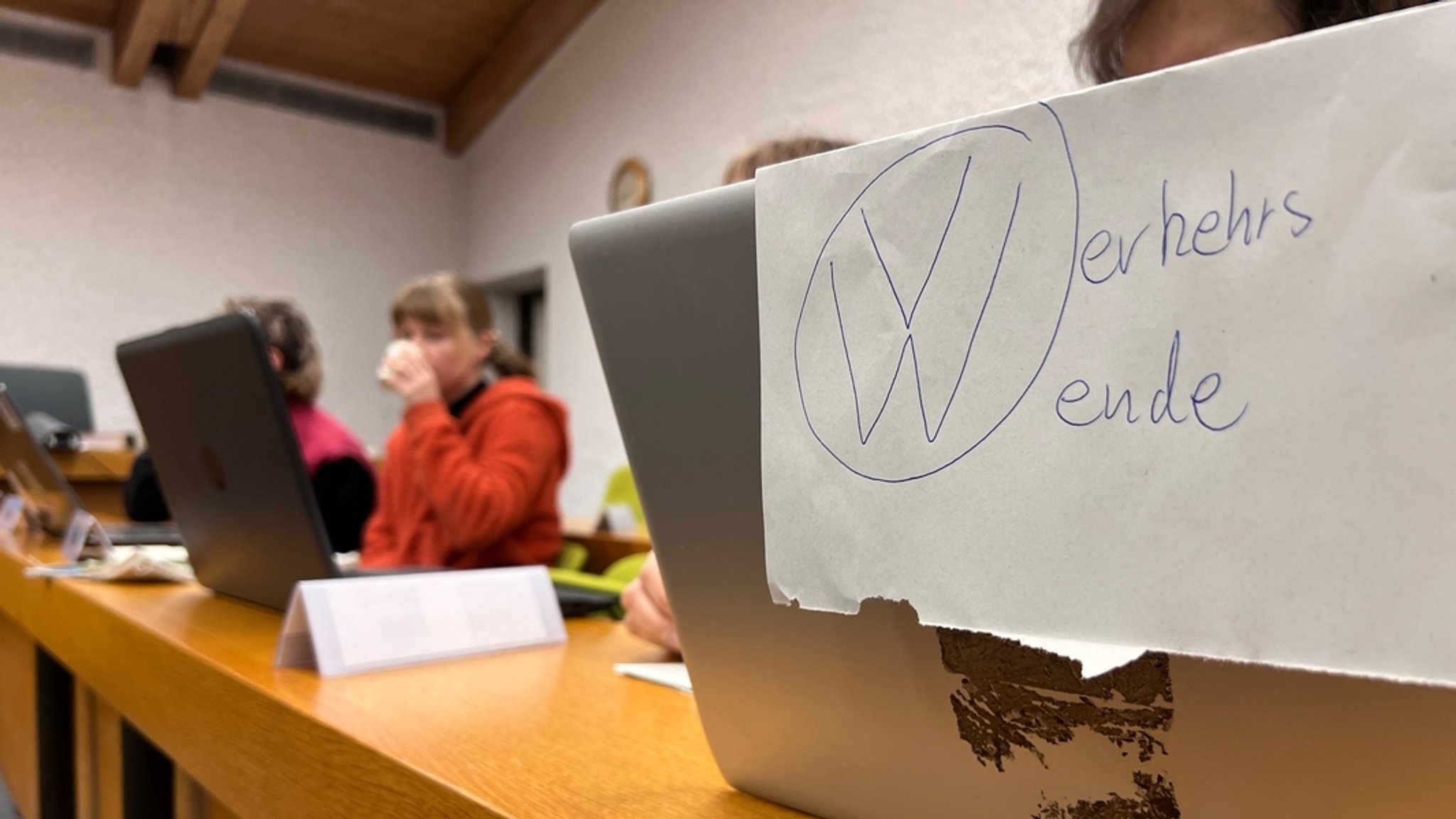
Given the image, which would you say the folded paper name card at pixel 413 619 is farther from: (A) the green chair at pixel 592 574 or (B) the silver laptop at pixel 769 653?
(B) the silver laptop at pixel 769 653

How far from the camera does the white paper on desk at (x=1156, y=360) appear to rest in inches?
7.3

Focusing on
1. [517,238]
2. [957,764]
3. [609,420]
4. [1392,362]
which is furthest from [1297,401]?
[517,238]

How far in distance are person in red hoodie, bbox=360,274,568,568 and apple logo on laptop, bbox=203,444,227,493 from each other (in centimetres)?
42

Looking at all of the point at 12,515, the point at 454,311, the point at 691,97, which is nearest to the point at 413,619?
the point at 454,311

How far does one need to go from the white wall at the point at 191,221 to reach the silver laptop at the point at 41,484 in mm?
2852

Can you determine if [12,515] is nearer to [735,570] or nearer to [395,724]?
[395,724]

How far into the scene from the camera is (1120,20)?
2.51 ft

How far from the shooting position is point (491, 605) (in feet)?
2.45

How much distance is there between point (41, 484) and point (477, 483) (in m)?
0.64

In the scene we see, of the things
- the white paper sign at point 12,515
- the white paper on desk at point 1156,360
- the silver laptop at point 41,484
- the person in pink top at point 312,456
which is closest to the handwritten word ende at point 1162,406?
the white paper on desk at point 1156,360

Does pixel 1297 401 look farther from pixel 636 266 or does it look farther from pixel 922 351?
pixel 636 266

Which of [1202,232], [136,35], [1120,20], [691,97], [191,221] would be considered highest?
[136,35]

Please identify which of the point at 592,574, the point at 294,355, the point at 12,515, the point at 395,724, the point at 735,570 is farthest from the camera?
the point at 294,355

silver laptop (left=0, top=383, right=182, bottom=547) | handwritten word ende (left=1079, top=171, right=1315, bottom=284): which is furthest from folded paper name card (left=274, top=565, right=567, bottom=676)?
silver laptop (left=0, top=383, right=182, bottom=547)
